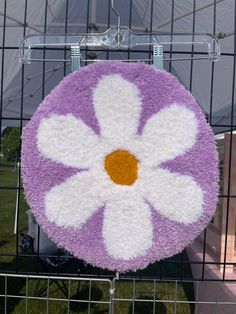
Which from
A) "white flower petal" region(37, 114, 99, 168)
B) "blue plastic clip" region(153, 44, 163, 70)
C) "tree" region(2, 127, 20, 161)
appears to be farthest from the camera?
"tree" region(2, 127, 20, 161)

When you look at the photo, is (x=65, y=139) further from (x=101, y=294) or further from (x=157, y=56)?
(x=101, y=294)

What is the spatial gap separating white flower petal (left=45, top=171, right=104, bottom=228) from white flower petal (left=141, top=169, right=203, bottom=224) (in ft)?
0.45

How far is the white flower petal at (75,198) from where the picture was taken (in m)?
1.41

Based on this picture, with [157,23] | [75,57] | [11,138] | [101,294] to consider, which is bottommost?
[101,294]

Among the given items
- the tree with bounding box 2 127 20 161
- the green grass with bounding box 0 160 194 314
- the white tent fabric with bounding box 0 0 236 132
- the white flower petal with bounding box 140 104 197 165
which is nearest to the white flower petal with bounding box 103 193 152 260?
the white flower petal with bounding box 140 104 197 165

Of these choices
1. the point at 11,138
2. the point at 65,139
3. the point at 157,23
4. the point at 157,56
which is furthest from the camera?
the point at 11,138

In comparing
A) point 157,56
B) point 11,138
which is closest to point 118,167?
point 157,56

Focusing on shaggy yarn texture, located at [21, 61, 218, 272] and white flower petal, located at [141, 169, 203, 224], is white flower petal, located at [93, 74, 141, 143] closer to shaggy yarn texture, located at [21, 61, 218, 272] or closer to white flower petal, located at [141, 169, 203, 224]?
shaggy yarn texture, located at [21, 61, 218, 272]

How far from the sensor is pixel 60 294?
12.6 ft

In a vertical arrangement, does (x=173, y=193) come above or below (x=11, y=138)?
below

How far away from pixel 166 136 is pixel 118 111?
145mm

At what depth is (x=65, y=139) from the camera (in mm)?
1400

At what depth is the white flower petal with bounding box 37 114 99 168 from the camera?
1400 millimetres

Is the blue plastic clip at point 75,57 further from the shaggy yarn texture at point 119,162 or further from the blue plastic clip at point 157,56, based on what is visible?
the blue plastic clip at point 157,56
